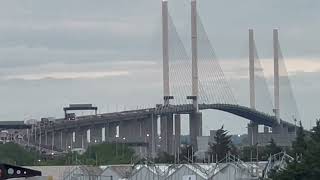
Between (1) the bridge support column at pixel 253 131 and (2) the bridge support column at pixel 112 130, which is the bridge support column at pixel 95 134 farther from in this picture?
(1) the bridge support column at pixel 253 131

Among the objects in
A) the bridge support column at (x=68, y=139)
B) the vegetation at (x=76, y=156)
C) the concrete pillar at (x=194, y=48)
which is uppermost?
the concrete pillar at (x=194, y=48)

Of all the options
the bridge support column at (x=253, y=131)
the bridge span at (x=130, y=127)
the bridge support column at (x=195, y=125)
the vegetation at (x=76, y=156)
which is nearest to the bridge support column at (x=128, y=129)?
the bridge span at (x=130, y=127)

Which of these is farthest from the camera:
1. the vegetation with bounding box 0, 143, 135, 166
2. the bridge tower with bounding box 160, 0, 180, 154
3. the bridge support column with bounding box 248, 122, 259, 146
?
the bridge support column with bounding box 248, 122, 259, 146

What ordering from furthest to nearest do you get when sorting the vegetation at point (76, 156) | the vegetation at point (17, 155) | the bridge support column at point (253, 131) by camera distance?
the bridge support column at point (253, 131) → the vegetation at point (17, 155) → the vegetation at point (76, 156)

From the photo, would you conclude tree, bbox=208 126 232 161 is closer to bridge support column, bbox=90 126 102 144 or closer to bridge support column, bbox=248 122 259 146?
bridge support column, bbox=90 126 102 144

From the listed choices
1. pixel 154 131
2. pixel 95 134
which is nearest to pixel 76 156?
pixel 154 131

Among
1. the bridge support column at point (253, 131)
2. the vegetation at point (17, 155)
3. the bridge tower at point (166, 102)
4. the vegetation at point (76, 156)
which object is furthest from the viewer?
the bridge support column at point (253, 131)

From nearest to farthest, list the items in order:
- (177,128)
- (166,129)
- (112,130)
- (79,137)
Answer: (177,128), (166,129), (79,137), (112,130)

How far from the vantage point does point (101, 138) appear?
11094 centimetres

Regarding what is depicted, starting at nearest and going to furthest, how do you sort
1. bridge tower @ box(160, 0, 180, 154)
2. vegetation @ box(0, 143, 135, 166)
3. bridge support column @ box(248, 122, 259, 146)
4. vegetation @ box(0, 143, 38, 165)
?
vegetation @ box(0, 143, 135, 166), vegetation @ box(0, 143, 38, 165), bridge tower @ box(160, 0, 180, 154), bridge support column @ box(248, 122, 259, 146)

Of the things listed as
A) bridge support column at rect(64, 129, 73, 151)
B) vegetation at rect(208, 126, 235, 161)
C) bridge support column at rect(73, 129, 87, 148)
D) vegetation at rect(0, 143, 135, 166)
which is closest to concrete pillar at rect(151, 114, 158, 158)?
bridge support column at rect(73, 129, 87, 148)

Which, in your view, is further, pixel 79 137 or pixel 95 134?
pixel 79 137

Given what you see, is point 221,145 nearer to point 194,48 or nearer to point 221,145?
point 221,145

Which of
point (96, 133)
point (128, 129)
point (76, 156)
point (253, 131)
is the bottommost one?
point (76, 156)
